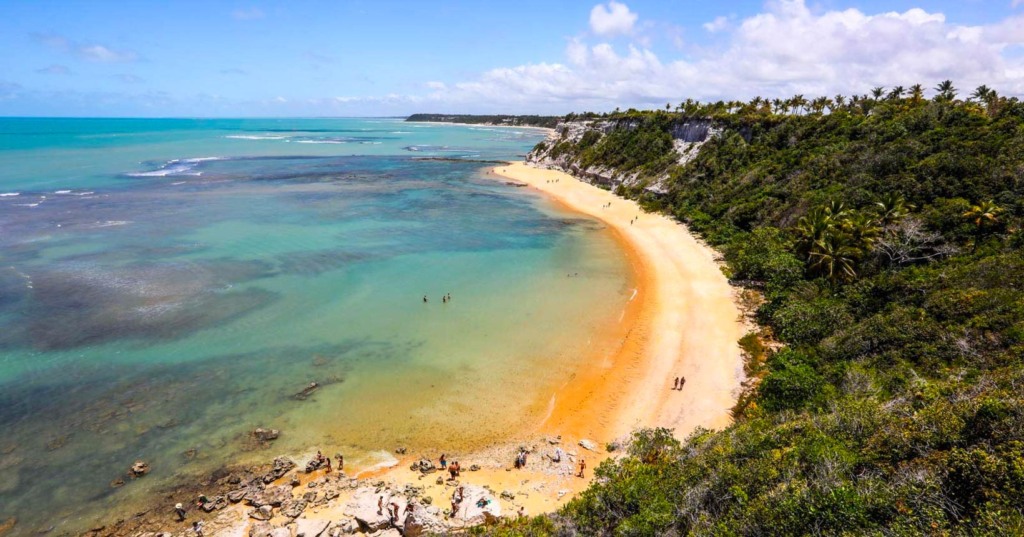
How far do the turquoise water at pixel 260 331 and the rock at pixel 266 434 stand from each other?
505 millimetres

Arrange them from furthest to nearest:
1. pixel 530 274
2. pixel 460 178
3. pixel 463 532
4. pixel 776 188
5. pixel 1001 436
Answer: pixel 460 178, pixel 776 188, pixel 530 274, pixel 463 532, pixel 1001 436

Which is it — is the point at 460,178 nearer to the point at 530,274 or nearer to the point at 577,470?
the point at 530,274

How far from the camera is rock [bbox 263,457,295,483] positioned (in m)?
19.4

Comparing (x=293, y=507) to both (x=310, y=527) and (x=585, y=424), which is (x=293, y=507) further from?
(x=585, y=424)

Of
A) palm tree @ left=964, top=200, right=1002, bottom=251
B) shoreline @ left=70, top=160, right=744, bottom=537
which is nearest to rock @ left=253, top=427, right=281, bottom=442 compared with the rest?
shoreline @ left=70, top=160, right=744, bottom=537

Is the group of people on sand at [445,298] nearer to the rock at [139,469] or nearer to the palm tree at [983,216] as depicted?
the rock at [139,469]

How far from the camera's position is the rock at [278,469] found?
19.4m

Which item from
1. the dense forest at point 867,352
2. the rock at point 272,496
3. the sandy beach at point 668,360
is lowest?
the rock at point 272,496

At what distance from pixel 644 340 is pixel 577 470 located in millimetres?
12307

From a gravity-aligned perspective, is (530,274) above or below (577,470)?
above

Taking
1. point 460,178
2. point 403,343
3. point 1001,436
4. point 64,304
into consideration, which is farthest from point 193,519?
point 460,178

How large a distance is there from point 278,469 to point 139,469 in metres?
5.45

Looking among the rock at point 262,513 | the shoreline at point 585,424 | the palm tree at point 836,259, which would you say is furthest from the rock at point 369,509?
the palm tree at point 836,259

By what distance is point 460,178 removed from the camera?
9800 centimetres
